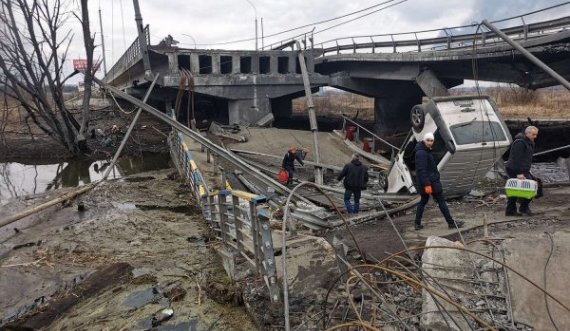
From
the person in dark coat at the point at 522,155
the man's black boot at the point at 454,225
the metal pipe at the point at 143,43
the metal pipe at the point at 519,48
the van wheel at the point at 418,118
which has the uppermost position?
the metal pipe at the point at 143,43

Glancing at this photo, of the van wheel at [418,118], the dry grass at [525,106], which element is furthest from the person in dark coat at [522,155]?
the dry grass at [525,106]

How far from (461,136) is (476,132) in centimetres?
41

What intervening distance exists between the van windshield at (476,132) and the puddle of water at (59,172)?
48.2 feet

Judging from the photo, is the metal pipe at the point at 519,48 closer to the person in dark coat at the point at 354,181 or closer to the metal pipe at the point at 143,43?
the person in dark coat at the point at 354,181

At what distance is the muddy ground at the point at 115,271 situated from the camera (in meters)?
6.11

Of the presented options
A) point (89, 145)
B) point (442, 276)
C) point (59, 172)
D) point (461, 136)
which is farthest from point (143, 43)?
point (442, 276)

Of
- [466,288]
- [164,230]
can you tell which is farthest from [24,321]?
[466,288]

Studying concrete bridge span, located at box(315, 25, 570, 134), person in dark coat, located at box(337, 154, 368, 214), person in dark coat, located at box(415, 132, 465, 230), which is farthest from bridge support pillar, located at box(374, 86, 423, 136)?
person in dark coat, located at box(415, 132, 465, 230)

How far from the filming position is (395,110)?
2945 centimetres

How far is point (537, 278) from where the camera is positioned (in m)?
4.71

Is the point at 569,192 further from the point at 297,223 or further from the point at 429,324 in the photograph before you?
the point at 429,324

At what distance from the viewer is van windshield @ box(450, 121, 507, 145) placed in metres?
9.19

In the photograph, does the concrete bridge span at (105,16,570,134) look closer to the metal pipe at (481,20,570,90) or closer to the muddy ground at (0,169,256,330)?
the metal pipe at (481,20,570,90)

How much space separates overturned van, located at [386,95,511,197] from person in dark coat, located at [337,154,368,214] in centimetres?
139
